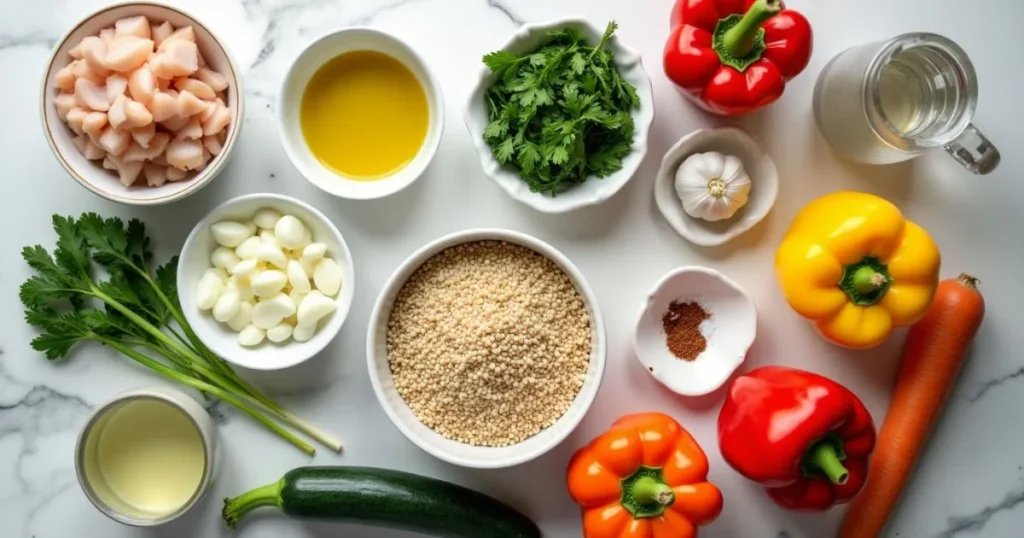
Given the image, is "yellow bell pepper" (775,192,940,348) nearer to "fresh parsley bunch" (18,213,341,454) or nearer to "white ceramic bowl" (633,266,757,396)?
"white ceramic bowl" (633,266,757,396)

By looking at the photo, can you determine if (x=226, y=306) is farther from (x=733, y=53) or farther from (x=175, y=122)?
(x=733, y=53)

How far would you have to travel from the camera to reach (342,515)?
1.53m

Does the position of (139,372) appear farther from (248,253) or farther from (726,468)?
(726,468)

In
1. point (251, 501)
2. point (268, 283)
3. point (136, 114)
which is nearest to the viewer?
point (136, 114)

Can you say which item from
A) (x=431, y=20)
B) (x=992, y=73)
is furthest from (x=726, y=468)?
(x=431, y=20)

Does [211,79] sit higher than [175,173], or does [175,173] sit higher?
[211,79]

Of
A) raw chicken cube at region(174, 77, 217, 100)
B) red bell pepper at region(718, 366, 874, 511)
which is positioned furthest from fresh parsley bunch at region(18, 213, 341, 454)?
red bell pepper at region(718, 366, 874, 511)

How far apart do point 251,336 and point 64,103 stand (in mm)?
529

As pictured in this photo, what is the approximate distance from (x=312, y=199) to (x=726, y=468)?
1.03m

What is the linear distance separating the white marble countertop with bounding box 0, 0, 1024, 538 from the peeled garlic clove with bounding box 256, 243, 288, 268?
16 centimetres

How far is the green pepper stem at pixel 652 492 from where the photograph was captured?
1.40 metres

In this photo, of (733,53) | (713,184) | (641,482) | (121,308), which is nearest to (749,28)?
(733,53)

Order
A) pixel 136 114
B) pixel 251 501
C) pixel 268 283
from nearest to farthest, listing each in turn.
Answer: pixel 136 114 < pixel 268 283 < pixel 251 501

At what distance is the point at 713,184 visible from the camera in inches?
59.3
